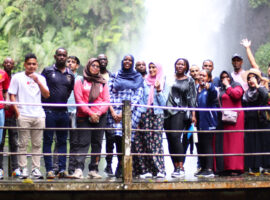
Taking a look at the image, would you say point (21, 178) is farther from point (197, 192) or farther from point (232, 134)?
point (232, 134)

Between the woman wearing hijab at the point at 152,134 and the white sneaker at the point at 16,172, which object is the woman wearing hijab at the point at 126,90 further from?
the white sneaker at the point at 16,172

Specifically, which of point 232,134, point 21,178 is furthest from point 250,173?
point 21,178

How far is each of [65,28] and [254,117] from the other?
21.9 meters

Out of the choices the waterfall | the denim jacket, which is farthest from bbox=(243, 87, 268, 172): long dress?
the waterfall

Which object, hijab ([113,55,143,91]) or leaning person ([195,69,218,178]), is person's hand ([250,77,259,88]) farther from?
hijab ([113,55,143,91])

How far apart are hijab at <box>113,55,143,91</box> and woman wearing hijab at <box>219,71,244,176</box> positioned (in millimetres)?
1175

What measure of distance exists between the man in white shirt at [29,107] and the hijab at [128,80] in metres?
1.00

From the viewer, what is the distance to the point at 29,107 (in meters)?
6.10

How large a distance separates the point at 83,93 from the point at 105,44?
→ 22190 millimetres

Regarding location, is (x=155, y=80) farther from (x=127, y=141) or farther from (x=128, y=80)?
(x=127, y=141)

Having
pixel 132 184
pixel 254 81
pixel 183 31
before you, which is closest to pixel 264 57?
pixel 183 31

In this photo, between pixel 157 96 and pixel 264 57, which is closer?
pixel 157 96

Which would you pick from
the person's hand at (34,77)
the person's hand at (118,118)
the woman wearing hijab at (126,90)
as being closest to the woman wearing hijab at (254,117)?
the woman wearing hijab at (126,90)

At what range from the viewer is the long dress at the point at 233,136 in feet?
21.7
